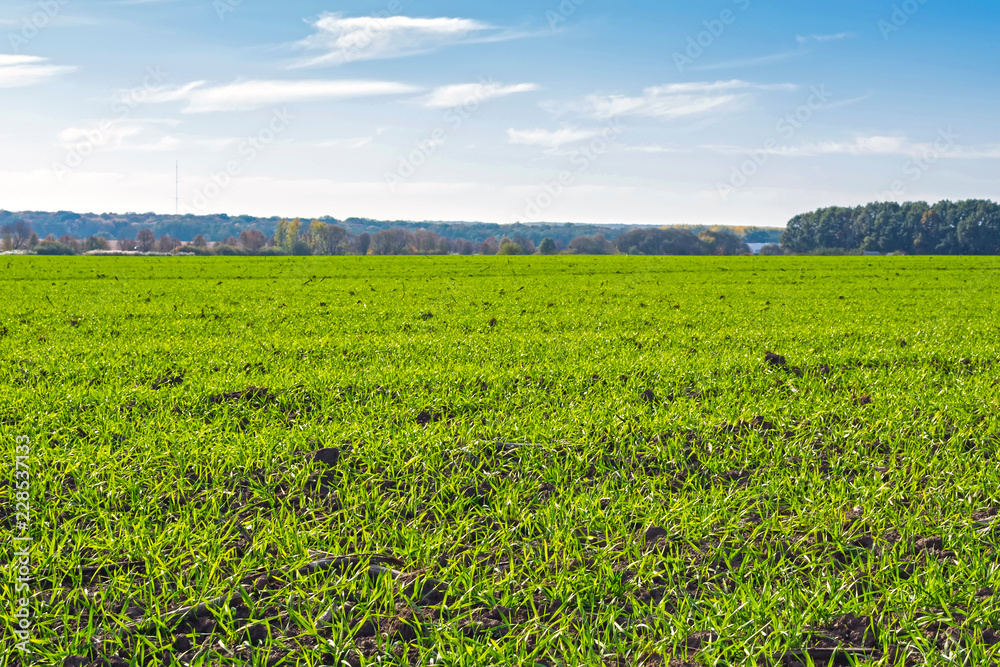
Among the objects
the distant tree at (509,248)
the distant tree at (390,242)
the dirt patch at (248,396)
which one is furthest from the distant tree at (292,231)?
the dirt patch at (248,396)

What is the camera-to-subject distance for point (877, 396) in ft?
24.3

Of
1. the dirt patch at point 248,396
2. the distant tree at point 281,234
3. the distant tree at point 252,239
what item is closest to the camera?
the dirt patch at point 248,396

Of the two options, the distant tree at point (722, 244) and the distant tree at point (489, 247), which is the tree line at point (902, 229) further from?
the distant tree at point (489, 247)

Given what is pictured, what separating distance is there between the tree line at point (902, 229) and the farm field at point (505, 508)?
127596mm

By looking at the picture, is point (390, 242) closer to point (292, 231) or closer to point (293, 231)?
point (292, 231)

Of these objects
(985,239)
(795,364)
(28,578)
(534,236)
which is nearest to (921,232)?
(985,239)

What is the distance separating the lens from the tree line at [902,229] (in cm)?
12675

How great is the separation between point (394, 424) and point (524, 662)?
11.5 ft

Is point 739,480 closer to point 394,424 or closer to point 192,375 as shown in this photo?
point 394,424

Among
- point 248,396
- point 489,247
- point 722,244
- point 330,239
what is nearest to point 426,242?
point 489,247

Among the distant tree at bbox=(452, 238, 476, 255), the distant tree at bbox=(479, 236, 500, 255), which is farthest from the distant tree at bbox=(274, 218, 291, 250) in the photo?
the distant tree at bbox=(479, 236, 500, 255)

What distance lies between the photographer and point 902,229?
134m
